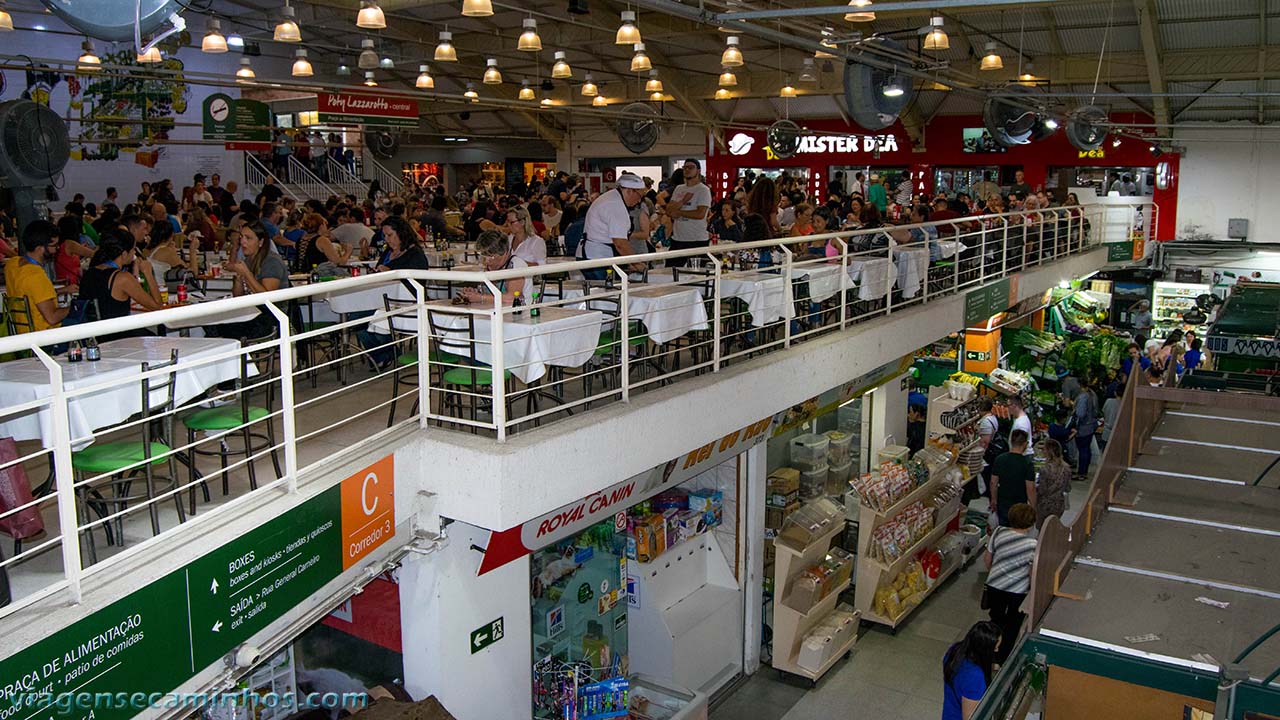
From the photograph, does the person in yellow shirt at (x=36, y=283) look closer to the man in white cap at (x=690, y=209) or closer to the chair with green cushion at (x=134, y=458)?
the chair with green cushion at (x=134, y=458)

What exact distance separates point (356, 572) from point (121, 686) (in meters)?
1.47

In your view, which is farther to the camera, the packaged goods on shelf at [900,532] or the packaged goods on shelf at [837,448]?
the packaged goods on shelf at [837,448]

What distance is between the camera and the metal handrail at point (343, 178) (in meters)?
21.4

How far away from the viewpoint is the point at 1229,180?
21.1m

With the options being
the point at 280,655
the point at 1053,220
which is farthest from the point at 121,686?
the point at 1053,220

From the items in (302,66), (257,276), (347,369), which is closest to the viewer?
(257,276)

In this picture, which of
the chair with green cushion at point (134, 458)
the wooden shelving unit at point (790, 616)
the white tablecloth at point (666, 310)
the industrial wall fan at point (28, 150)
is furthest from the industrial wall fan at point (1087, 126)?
the chair with green cushion at point (134, 458)

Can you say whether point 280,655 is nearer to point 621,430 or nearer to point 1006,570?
point 621,430

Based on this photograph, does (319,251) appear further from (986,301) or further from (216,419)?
(986,301)

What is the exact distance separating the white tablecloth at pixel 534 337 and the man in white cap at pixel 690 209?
11.6ft

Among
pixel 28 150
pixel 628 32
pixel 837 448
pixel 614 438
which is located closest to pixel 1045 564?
pixel 614 438

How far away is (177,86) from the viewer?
A: 19.3m

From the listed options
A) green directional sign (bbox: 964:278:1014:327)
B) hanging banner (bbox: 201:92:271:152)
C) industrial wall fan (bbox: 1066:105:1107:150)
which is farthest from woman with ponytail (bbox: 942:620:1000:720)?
hanging banner (bbox: 201:92:271:152)

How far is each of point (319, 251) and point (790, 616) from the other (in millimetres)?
5302
